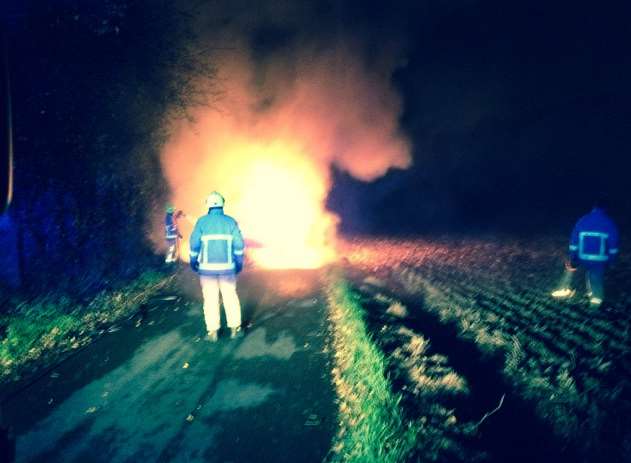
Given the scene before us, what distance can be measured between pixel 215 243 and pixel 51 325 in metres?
3.31

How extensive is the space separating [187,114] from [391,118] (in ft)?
31.3

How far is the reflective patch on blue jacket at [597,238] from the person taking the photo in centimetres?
630

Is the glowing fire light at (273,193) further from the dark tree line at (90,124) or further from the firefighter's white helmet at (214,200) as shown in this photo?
the firefighter's white helmet at (214,200)

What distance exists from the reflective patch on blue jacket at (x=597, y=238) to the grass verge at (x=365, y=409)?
3994mm

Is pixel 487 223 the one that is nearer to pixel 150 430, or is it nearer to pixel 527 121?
pixel 527 121

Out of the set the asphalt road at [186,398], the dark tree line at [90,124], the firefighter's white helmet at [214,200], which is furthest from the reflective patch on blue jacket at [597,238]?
the dark tree line at [90,124]

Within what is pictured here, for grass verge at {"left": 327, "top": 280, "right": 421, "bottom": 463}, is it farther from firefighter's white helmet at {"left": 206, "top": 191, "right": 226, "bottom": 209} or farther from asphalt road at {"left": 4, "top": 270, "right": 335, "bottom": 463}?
firefighter's white helmet at {"left": 206, "top": 191, "right": 226, "bottom": 209}

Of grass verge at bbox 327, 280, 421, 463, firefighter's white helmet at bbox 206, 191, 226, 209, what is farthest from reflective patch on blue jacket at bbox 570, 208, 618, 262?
firefighter's white helmet at bbox 206, 191, 226, 209

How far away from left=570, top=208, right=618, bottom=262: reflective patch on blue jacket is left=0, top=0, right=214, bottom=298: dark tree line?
29.7 ft

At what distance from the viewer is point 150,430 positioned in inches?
146

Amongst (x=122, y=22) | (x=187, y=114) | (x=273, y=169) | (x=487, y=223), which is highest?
(x=122, y=22)

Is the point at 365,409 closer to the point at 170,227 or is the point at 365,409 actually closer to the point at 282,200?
the point at 170,227

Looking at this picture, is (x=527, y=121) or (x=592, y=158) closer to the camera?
(x=592, y=158)

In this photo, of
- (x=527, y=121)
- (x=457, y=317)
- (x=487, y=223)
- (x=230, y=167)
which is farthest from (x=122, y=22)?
(x=527, y=121)
